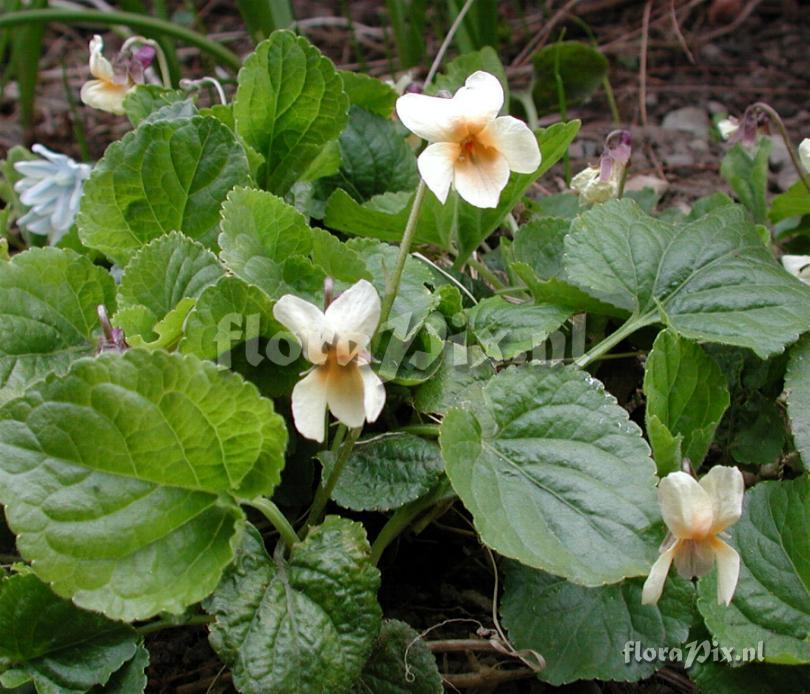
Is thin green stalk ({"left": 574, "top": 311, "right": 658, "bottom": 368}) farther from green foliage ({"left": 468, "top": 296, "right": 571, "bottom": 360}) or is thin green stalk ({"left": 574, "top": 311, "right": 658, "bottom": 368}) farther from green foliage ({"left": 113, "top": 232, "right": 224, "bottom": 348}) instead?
green foliage ({"left": 113, "top": 232, "right": 224, "bottom": 348})

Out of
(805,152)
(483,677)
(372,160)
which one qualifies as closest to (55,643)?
(483,677)

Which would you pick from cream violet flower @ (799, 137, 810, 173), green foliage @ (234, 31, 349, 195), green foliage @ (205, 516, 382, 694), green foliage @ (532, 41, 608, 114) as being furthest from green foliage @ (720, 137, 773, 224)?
green foliage @ (205, 516, 382, 694)

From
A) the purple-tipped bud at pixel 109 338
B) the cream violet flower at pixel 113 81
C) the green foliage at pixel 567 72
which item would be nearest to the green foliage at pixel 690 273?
the purple-tipped bud at pixel 109 338

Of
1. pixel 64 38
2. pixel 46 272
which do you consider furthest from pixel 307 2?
pixel 46 272

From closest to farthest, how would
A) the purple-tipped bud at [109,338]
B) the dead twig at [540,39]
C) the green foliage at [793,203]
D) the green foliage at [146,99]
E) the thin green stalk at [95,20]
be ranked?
the purple-tipped bud at [109,338] → the green foliage at [146,99] → the green foliage at [793,203] → the thin green stalk at [95,20] → the dead twig at [540,39]

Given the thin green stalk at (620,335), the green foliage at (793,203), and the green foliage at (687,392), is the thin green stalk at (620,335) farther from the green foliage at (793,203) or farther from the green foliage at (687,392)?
the green foliage at (793,203)

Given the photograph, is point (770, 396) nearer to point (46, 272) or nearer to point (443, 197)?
point (443, 197)

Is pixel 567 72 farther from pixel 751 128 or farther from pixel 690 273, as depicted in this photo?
pixel 690 273
